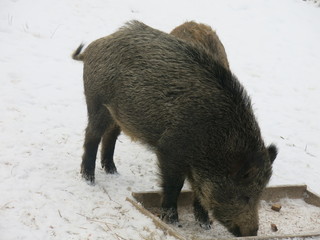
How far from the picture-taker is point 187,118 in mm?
3924

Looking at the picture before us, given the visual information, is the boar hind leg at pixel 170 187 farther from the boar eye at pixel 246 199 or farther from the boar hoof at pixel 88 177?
the boar hoof at pixel 88 177

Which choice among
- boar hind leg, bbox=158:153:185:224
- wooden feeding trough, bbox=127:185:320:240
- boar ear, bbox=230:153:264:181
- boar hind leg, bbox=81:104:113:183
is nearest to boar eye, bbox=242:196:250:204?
boar ear, bbox=230:153:264:181

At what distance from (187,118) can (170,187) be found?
0.67m

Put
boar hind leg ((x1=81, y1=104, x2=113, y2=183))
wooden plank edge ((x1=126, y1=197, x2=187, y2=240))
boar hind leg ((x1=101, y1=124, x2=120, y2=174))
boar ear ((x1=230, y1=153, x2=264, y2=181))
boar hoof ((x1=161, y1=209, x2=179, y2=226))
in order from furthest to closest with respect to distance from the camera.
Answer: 1. boar hind leg ((x1=101, y1=124, x2=120, y2=174))
2. boar hind leg ((x1=81, y1=104, x2=113, y2=183))
3. boar hoof ((x1=161, y1=209, x2=179, y2=226))
4. boar ear ((x1=230, y1=153, x2=264, y2=181))
5. wooden plank edge ((x1=126, y1=197, x2=187, y2=240))

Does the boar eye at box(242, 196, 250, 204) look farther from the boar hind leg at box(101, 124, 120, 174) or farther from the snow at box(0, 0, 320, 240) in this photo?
the boar hind leg at box(101, 124, 120, 174)

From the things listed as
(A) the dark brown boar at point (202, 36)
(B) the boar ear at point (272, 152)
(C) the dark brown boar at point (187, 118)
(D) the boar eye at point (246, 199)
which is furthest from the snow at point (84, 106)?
(B) the boar ear at point (272, 152)

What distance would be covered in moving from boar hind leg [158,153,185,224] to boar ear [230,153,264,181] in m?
0.52

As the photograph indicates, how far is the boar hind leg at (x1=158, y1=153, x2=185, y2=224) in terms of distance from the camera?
4.02 meters

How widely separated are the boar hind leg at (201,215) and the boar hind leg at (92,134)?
A: 3.70 ft

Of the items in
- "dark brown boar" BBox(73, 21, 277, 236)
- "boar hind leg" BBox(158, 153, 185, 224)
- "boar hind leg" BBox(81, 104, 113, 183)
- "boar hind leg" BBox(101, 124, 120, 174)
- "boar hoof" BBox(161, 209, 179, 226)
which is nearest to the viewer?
"dark brown boar" BBox(73, 21, 277, 236)

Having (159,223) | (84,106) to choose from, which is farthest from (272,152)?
(84,106)

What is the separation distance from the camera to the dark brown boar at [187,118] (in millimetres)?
3844

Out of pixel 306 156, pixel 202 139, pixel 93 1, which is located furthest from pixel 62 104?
pixel 93 1

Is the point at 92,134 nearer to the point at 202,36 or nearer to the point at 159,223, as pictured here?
the point at 159,223
